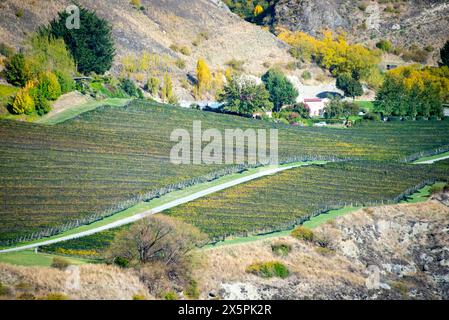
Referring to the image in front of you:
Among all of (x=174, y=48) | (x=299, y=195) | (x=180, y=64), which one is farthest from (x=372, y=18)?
(x=299, y=195)

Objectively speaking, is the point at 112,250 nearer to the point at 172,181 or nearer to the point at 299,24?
the point at 172,181

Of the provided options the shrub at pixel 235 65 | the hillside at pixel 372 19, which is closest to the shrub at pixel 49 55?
the shrub at pixel 235 65

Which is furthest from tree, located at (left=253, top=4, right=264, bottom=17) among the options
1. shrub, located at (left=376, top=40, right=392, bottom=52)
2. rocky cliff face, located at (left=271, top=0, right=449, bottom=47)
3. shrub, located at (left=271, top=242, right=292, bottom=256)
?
shrub, located at (left=271, top=242, right=292, bottom=256)

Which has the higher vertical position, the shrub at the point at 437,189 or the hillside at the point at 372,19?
the hillside at the point at 372,19

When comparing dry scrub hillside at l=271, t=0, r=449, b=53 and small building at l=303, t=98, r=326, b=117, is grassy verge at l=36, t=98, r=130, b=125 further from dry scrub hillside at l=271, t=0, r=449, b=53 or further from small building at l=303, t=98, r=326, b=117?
dry scrub hillside at l=271, t=0, r=449, b=53

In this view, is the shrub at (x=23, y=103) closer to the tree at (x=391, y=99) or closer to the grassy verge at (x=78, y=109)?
the grassy verge at (x=78, y=109)

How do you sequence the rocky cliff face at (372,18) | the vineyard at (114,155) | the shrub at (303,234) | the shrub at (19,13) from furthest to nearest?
the rocky cliff face at (372,18)
the shrub at (19,13)
the shrub at (303,234)
the vineyard at (114,155)
